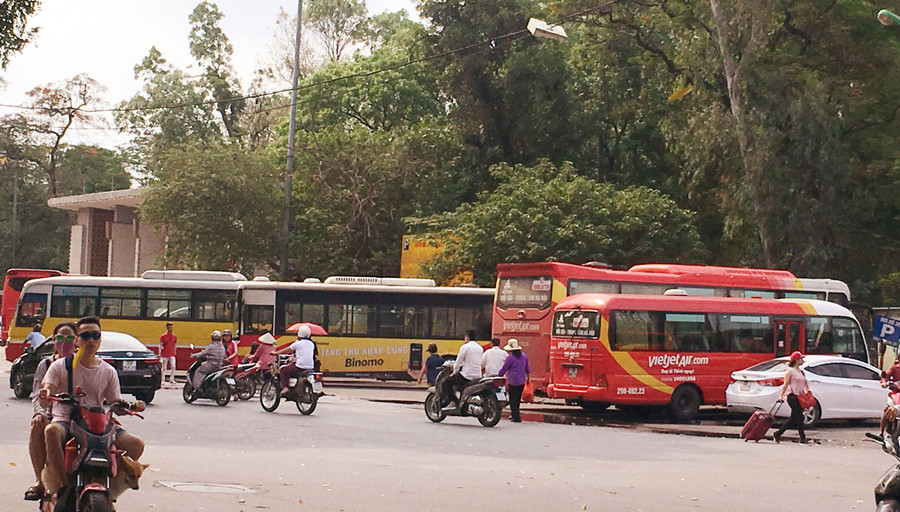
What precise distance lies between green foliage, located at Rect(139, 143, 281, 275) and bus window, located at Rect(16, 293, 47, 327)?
930cm

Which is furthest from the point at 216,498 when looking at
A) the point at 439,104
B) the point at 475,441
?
the point at 439,104

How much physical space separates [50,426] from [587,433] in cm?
1349

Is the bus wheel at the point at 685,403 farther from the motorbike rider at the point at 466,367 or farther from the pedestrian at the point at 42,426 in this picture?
the pedestrian at the point at 42,426

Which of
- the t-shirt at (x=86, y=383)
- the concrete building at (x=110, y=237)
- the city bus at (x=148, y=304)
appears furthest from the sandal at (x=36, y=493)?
the concrete building at (x=110, y=237)

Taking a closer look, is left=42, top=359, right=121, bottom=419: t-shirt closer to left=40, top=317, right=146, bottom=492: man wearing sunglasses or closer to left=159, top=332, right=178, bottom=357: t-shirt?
left=40, top=317, right=146, bottom=492: man wearing sunglasses

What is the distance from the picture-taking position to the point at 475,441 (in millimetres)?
18844

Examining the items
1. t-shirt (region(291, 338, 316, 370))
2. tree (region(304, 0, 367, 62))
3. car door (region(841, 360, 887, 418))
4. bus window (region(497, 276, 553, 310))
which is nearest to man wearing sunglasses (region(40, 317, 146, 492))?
t-shirt (region(291, 338, 316, 370))

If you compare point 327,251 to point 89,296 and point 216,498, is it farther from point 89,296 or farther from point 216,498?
point 216,498

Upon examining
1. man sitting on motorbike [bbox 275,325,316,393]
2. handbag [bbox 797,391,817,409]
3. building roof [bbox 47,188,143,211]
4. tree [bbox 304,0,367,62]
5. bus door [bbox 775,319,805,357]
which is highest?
tree [bbox 304,0,367,62]

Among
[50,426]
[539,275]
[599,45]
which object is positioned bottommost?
[50,426]

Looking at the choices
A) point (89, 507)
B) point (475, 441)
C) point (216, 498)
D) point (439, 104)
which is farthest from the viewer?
point (439, 104)

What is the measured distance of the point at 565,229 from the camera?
38.2m

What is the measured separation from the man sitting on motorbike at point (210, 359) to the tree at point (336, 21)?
46236 mm

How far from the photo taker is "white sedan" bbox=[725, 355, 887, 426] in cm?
2494
